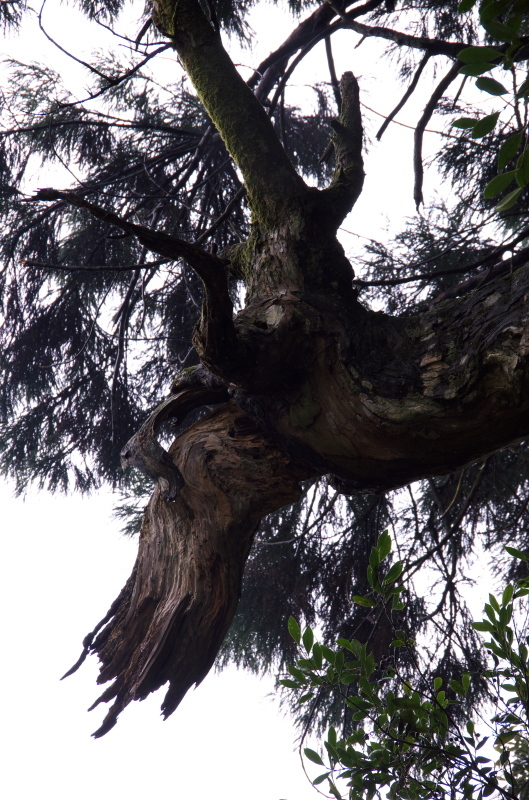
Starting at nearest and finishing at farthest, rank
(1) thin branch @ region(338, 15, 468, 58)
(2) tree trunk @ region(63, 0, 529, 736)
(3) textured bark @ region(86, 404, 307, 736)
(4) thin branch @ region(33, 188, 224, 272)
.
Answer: (4) thin branch @ region(33, 188, 224, 272) → (2) tree trunk @ region(63, 0, 529, 736) → (3) textured bark @ region(86, 404, 307, 736) → (1) thin branch @ region(338, 15, 468, 58)

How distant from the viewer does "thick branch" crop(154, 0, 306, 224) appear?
1335 mm

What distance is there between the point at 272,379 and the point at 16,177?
1.84 metres

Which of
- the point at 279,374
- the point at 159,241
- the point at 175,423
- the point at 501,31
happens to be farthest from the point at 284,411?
the point at 501,31

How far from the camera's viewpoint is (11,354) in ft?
8.20

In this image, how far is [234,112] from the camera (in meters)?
1.39

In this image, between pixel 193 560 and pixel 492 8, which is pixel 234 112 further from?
pixel 193 560

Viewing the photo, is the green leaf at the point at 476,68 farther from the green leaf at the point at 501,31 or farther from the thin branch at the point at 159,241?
the thin branch at the point at 159,241

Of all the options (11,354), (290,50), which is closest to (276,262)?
(290,50)

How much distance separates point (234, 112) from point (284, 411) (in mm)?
712

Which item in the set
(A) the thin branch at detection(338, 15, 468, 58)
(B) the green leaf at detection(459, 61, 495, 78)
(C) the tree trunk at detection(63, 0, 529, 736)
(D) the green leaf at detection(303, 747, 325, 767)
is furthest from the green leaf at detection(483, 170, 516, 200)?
(A) the thin branch at detection(338, 15, 468, 58)

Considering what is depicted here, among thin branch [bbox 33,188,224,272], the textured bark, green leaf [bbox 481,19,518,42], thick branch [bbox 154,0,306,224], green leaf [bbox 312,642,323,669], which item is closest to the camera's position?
green leaf [bbox 481,19,518,42]

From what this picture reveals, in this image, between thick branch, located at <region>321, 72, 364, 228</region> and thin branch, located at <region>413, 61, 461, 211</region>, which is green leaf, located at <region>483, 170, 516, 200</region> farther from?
thin branch, located at <region>413, 61, 461, 211</region>

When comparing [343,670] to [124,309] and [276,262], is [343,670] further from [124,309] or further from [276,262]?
[124,309]

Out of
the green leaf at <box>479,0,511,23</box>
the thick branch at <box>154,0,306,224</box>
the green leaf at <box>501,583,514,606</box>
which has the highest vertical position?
the thick branch at <box>154,0,306,224</box>
